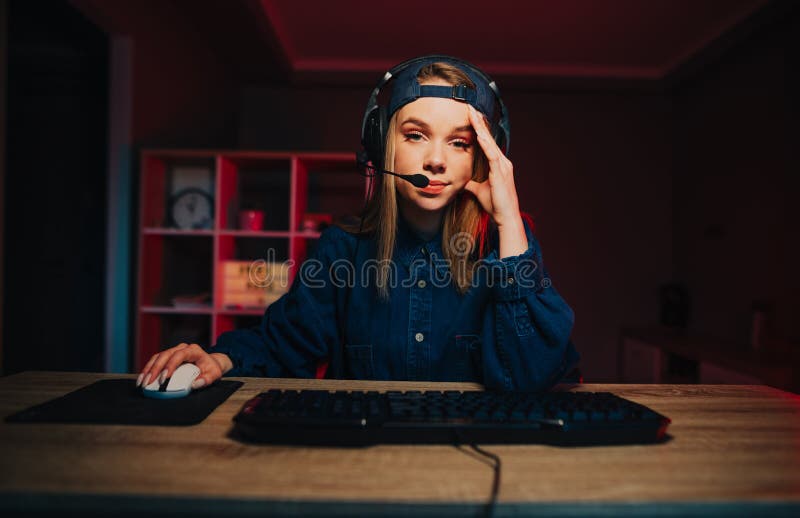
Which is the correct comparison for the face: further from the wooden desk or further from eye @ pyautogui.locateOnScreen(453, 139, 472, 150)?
the wooden desk

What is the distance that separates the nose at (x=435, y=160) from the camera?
1013 mm

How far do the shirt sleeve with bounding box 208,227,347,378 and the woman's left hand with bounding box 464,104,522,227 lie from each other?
42 centimetres

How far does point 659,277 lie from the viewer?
4.55 meters

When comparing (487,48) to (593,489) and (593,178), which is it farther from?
(593,489)

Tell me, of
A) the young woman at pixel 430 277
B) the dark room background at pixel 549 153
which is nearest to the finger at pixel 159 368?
the young woman at pixel 430 277

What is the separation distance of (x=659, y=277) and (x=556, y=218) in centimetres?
102

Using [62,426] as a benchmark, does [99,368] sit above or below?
below

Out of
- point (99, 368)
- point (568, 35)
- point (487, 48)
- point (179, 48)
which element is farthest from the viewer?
point (487, 48)

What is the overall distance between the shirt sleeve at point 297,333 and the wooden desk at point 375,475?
0.39 metres

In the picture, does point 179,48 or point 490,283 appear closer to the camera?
point 490,283

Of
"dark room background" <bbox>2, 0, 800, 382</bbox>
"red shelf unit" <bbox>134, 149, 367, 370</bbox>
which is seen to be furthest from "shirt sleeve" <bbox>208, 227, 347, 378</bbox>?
"red shelf unit" <bbox>134, 149, 367, 370</bbox>

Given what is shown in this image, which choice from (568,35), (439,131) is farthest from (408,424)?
(568,35)

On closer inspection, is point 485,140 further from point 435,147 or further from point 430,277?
point 430,277

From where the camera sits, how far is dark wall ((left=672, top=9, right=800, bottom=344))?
303 centimetres
